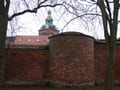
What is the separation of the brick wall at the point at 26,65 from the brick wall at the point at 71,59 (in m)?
0.77

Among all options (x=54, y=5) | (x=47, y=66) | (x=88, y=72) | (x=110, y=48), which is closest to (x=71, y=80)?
(x=88, y=72)

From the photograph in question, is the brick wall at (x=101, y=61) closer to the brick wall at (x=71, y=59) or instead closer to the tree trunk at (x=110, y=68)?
the brick wall at (x=71, y=59)

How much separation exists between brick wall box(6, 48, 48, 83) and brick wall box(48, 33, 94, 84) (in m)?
0.77

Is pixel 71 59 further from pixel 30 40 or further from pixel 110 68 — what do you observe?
pixel 30 40

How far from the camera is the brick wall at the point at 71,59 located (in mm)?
7992

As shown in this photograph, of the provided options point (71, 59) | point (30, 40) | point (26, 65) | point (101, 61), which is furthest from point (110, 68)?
point (30, 40)

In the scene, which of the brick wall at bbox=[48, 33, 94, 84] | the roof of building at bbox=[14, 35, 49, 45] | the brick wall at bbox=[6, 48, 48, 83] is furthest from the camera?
the roof of building at bbox=[14, 35, 49, 45]

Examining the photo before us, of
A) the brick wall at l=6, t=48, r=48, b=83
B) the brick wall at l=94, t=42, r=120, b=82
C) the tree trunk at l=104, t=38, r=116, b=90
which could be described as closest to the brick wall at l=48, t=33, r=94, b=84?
the brick wall at l=6, t=48, r=48, b=83

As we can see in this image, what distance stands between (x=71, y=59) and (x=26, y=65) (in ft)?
11.0

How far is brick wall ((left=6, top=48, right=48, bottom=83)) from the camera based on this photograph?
29.0 ft

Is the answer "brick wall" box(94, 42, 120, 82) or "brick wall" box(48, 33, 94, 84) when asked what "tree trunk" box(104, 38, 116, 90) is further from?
"brick wall" box(94, 42, 120, 82)

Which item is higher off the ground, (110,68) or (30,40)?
(30,40)

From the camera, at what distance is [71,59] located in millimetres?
8062

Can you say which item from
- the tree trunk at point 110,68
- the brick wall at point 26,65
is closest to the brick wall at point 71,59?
the brick wall at point 26,65
